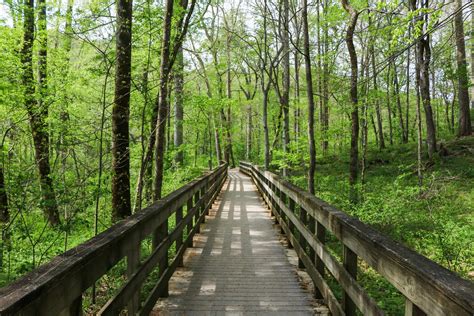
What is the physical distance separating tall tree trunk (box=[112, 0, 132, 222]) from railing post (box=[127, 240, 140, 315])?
3.81 metres

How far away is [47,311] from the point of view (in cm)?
154

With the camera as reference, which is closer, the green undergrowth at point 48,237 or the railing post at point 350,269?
the railing post at point 350,269

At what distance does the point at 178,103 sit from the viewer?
519 inches

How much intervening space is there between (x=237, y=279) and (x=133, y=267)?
1.95m

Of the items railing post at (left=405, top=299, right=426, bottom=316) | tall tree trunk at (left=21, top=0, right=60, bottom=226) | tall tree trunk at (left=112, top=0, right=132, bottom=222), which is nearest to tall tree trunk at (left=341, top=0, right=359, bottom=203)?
tall tree trunk at (left=112, top=0, right=132, bottom=222)

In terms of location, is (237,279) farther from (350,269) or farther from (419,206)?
(419,206)

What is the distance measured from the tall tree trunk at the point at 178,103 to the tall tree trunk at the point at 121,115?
3100 mm

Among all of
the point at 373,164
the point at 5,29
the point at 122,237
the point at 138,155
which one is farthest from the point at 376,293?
the point at 373,164

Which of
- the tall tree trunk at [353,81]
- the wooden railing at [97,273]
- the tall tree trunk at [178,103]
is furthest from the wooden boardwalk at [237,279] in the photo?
the tall tree trunk at [178,103]

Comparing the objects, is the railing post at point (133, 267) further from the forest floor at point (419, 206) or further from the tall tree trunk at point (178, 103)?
the tall tree trunk at point (178, 103)

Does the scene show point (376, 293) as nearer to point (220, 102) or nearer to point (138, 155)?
point (138, 155)

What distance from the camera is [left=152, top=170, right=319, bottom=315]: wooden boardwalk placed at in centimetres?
364

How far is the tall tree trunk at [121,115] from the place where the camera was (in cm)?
660

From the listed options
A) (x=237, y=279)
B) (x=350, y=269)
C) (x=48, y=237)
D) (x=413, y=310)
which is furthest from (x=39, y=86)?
(x=413, y=310)
